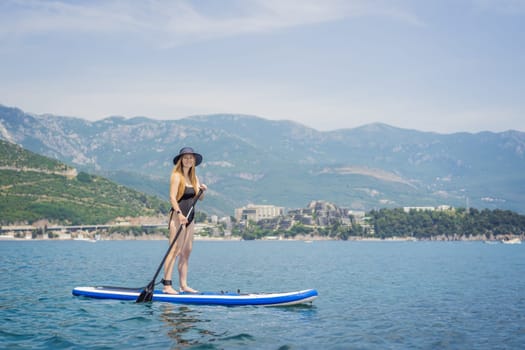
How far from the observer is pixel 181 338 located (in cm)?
2128

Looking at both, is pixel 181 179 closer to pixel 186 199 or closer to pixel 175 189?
pixel 175 189

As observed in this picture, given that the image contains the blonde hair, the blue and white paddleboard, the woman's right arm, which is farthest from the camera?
the blue and white paddleboard

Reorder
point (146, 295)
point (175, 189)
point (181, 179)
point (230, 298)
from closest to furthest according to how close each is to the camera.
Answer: point (175, 189), point (181, 179), point (230, 298), point (146, 295)

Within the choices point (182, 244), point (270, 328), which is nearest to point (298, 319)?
point (270, 328)

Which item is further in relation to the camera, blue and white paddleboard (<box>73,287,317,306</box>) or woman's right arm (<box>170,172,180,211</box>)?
blue and white paddleboard (<box>73,287,317,306</box>)

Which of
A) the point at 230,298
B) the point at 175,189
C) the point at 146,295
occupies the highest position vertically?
the point at 175,189

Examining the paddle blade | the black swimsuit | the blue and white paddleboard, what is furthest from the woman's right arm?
the blue and white paddleboard

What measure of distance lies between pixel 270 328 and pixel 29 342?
25.1 ft

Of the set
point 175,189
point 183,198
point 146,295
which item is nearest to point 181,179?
point 175,189

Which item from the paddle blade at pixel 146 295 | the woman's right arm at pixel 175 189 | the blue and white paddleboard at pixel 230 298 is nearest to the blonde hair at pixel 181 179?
the woman's right arm at pixel 175 189

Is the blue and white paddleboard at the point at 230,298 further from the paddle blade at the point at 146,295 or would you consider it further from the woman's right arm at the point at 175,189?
the woman's right arm at the point at 175,189

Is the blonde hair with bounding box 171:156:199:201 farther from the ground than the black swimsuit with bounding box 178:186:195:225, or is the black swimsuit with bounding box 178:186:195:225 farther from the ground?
the blonde hair with bounding box 171:156:199:201

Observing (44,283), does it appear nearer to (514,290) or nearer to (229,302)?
(229,302)

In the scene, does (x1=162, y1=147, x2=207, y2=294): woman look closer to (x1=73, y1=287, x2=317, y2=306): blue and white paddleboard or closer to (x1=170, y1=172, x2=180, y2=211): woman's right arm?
(x1=170, y1=172, x2=180, y2=211): woman's right arm
